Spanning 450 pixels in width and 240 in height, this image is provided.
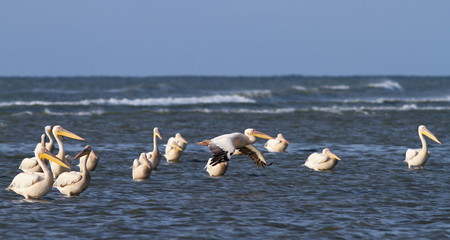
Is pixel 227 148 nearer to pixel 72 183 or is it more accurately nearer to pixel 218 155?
pixel 218 155

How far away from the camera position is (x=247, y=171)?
14750 mm

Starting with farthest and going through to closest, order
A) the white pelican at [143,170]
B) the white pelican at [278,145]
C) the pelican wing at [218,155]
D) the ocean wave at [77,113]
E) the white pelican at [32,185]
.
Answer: the ocean wave at [77,113]
the white pelican at [278,145]
the white pelican at [143,170]
the pelican wing at [218,155]
the white pelican at [32,185]

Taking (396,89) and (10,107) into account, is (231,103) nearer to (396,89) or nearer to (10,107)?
(10,107)

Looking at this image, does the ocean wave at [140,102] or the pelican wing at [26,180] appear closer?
the pelican wing at [26,180]

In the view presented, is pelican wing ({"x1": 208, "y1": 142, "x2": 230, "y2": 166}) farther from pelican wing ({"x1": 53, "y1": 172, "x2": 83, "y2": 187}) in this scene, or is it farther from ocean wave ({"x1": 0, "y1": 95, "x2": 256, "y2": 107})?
ocean wave ({"x1": 0, "y1": 95, "x2": 256, "y2": 107})

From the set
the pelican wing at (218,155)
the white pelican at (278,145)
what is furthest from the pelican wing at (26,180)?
the white pelican at (278,145)

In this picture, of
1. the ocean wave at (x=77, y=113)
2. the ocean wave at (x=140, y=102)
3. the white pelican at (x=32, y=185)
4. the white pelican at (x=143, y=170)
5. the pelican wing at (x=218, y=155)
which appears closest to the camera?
the white pelican at (x=32, y=185)

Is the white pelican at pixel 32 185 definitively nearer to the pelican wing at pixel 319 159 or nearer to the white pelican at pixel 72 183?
the white pelican at pixel 72 183

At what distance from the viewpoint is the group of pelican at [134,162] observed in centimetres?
1096

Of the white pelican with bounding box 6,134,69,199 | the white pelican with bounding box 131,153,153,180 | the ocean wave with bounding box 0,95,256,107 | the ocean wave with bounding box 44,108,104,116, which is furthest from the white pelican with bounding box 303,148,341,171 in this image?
the ocean wave with bounding box 0,95,256,107

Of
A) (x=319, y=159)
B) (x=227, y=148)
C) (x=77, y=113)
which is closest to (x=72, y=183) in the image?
(x=227, y=148)

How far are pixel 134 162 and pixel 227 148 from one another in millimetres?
2699

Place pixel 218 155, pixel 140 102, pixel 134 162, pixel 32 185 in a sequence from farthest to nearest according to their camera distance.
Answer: pixel 140 102 < pixel 134 162 < pixel 218 155 < pixel 32 185

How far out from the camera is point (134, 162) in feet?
43.9
